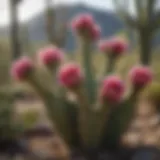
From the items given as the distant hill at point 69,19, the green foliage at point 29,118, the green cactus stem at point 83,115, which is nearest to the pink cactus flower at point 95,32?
the green cactus stem at point 83,115

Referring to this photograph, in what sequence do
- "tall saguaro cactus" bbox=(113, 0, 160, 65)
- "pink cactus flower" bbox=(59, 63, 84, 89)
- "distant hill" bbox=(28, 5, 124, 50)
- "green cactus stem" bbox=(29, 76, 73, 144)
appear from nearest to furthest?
"pink cactus flower" bbox=(59, 63, 84, 89) < "green cactus stem" bbox=(29, 76, 73, 144) < "tall saguaro cactus" bbox=(113, 0, 160, 65) < "distant hill" bbox=(28, 5, 124, 50)

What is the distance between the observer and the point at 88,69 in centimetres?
117

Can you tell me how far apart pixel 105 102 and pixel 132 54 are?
0.56 m

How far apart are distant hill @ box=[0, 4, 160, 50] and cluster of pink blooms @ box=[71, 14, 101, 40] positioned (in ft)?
1.32

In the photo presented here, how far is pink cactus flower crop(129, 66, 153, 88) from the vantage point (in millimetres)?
1062

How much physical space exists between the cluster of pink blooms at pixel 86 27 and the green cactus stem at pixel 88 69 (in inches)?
0.8

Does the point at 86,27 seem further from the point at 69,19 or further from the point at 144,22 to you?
the point at 69,19

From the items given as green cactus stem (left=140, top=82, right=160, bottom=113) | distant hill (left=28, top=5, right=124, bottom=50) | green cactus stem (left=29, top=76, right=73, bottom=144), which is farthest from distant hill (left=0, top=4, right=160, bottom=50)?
green cactus stem (left=29, top=76, right=73, bottom=144)

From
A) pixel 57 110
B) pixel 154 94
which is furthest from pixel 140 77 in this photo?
pixel 154 94

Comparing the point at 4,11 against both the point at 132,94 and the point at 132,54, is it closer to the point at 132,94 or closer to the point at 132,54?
the point at 132,54

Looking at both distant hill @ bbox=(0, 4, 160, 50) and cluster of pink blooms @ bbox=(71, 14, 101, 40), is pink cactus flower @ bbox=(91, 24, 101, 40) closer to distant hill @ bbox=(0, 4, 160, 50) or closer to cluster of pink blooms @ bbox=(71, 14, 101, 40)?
cluster of pink blooms @ bbox=(71, 14, 101, 40)

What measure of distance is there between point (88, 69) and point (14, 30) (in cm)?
53

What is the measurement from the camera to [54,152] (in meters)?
1.21

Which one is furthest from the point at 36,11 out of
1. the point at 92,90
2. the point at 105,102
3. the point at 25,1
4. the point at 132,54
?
the point at 105,102
